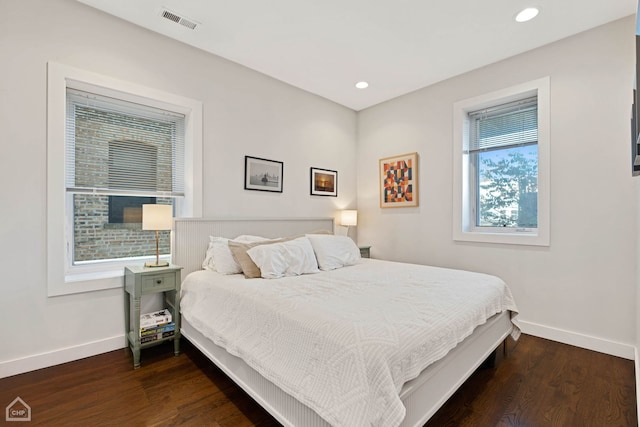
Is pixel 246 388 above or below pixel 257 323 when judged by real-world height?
below

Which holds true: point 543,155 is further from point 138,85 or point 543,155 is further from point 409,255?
point 138,85

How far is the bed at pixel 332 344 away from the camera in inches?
47.9

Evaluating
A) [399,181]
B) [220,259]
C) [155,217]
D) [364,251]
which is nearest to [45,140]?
[155,217]

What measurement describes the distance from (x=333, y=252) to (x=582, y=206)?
2.26 m

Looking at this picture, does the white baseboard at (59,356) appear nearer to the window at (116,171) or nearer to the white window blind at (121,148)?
the window at (116,171)

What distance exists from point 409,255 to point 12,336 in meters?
3.79

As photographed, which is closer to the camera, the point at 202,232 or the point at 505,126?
the point at 202,232

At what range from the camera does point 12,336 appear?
2.10m

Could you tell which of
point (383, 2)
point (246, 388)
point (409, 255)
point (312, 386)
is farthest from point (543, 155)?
point (246, 388)

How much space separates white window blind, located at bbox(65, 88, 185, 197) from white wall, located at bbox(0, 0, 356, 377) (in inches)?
9.4

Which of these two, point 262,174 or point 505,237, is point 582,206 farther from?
point 262,174

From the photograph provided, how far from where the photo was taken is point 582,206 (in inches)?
105

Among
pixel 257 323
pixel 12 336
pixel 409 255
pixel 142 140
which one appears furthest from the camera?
pixel 409 255

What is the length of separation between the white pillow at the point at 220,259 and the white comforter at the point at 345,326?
15cm
